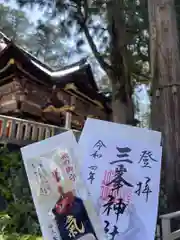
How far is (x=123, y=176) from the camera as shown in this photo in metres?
2.32

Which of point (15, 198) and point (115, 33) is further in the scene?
point (115, 33)

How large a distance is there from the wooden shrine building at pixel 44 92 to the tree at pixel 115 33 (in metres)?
1.68

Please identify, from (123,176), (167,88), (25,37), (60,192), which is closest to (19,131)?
(167,88)

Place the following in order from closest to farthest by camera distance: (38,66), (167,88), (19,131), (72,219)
→ (72,219) < (167,88) < (19,131) < (38,66)

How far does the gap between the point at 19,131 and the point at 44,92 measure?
3.66m

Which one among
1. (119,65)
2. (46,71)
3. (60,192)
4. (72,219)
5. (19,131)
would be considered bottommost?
(72,219)

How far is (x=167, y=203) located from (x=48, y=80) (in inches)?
276

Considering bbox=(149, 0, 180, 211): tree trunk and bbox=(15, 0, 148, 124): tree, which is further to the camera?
bbox=(15, 0, 148, 124): tree

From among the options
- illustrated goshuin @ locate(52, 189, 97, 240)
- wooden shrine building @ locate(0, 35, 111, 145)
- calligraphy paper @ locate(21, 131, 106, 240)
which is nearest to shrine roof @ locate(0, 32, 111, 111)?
wooden shrine building @ locate(0, 35, 111, 145)

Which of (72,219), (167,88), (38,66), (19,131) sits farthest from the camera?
(38,66)

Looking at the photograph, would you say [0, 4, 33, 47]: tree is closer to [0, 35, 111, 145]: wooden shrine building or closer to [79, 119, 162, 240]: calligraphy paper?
[0, 35, 111, 145]: wooden shrine building

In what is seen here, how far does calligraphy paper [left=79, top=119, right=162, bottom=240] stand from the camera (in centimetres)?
222

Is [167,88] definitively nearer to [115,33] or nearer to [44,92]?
[115,33]

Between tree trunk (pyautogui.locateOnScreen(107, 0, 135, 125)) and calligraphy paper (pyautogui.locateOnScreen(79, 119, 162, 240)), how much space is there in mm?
4519
